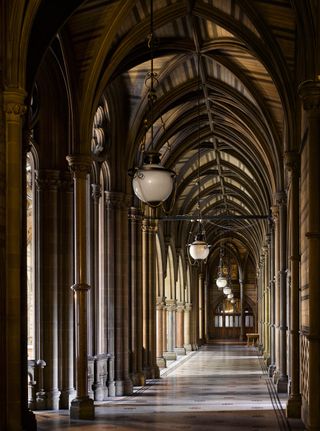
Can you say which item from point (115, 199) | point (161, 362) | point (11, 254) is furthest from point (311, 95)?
point (161, 362)

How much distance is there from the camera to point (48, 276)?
1683 centimetres

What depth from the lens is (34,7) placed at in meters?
11.2

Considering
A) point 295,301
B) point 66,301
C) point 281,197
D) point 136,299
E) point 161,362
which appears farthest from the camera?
point 161,362

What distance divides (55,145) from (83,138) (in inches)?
58.7

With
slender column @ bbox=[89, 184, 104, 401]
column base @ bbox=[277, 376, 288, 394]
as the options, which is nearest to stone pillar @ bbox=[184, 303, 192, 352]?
column base @ bbox=[277, 376, 288, 394]

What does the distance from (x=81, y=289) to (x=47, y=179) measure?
2.69 meters

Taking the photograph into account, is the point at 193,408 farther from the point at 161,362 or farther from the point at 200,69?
the point at 161,362

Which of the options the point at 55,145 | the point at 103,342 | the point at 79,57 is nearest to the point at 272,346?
the point at 103,342

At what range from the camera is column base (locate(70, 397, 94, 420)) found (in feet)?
49.6

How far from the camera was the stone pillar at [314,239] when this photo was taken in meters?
10.5

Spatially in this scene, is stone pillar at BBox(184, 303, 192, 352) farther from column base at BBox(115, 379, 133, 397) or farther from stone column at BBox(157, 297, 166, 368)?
A: column base at BBox(115, 379, 133, 397)

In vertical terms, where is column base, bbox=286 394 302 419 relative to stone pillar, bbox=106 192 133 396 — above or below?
below

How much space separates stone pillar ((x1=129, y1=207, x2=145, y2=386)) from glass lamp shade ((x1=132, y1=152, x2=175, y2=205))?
12076 millimetres

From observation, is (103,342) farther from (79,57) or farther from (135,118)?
(79,57)
